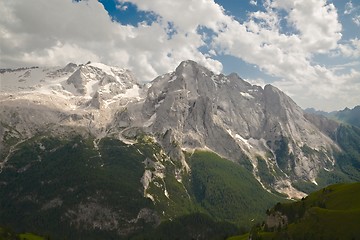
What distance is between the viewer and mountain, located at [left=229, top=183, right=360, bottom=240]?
150 m

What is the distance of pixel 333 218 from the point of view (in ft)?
511

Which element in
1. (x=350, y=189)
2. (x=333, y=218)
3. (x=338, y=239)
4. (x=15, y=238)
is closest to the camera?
A: (x=338, y=239)

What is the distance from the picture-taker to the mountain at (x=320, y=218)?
14962cm

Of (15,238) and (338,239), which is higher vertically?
(15,238)

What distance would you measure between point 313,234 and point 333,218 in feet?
35.7

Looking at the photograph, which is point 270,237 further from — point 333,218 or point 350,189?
point 350,189

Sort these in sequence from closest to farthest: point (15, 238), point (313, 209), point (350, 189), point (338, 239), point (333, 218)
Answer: point (338, 239) < point (333, 218) < point (313, 209) < point (350, 189) < point (15, 238)

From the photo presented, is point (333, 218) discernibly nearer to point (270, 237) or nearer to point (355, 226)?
point (355, 226)

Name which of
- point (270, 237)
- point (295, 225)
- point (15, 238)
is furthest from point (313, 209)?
point (15, 238)

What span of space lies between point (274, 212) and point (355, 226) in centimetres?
4758

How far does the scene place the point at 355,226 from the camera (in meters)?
147

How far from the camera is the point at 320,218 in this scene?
15912 cm

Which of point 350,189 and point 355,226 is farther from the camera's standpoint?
point 350,189

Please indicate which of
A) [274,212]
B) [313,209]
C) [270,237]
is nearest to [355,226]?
[313,209]
